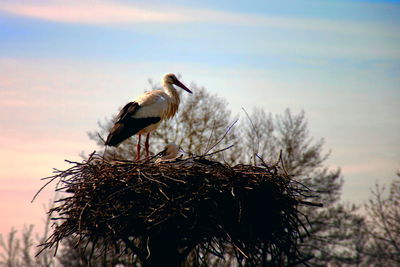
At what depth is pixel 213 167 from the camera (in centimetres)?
755

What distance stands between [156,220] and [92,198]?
2.54ft

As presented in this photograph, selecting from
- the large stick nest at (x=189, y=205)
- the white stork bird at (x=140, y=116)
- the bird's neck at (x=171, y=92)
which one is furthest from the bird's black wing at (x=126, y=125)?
the large stick nest at (x=189, y=205)

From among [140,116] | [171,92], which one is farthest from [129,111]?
[171,92]

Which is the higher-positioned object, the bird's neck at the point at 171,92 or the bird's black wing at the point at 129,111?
the bird's neck at the point at 171,92

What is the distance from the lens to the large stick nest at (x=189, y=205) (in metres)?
7.29

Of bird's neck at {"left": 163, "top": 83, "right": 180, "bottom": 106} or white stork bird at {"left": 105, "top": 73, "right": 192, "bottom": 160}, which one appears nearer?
white stork bird at {"left": 105, "top": 73, "right": 192, "bottom": 160}

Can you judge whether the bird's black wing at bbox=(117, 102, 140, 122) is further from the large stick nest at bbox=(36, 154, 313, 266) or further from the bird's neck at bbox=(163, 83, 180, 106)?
the large stick nest at bbox=(36, 154, 313, 266)

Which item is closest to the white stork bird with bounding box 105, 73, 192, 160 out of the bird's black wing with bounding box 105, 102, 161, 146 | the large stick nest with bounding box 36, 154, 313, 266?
the bird's black wing with bounding box 105, 102, 161, 146

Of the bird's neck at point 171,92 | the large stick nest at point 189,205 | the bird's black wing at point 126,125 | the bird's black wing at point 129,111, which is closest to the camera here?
the large stick nest at point 189,205

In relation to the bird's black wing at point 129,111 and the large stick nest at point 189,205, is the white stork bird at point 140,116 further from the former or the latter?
the large stick nest at point 189,205

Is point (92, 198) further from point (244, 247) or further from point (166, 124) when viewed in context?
point (166, 124)

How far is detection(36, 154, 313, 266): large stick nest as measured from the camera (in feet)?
23.9

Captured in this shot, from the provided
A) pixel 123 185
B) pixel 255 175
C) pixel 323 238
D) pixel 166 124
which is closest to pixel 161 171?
pixel 123 185

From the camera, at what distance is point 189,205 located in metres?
7.27
